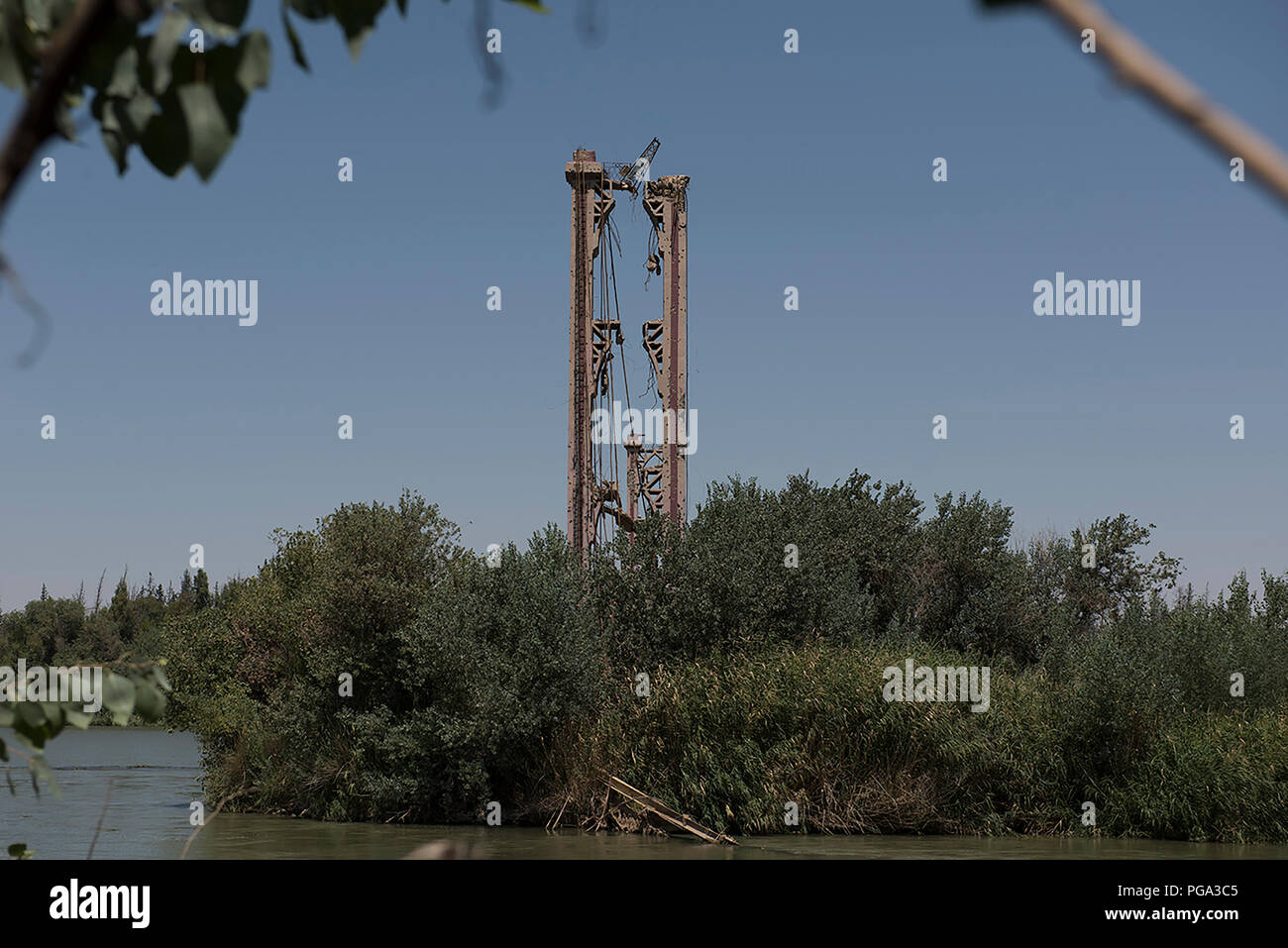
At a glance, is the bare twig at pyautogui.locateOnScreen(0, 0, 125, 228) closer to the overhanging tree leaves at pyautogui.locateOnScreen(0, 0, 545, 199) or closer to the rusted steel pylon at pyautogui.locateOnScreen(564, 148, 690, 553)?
the overhanging tree leaves at pyautogui.locateOnScreen(0, 0, 545, 199)

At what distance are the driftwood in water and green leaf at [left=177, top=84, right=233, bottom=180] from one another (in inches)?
1076

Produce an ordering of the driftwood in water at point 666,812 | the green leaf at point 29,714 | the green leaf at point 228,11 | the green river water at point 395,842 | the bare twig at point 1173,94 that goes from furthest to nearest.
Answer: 1. the driftwood in water at point 666,812
2. the green river water at point 395,842
3. the green leaf at point 29,714
4. the green leaf at point 228,11
5. the bare twig at point 1173,94

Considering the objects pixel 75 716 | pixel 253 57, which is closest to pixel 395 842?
pixel 75 716

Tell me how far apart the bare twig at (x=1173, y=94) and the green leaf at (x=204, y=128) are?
1062 millimetres

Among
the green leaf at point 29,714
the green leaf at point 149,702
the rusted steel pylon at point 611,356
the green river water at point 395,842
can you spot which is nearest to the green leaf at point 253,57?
the green leaf at point 149,702

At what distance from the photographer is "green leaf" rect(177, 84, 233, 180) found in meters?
1.51

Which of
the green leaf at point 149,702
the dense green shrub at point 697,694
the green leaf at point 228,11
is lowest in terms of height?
the dense green shrub at point 697,694

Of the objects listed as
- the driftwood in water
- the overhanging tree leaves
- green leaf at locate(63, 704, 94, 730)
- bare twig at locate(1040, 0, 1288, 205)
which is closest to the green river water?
the driftwood in water

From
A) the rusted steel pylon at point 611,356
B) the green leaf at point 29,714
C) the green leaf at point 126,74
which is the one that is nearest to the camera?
the green leaf at point 126,74

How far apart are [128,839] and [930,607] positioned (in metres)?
29.2

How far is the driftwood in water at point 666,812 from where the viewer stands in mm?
27734

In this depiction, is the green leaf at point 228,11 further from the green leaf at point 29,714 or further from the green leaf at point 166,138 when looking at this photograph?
the green leaf at point 29,714

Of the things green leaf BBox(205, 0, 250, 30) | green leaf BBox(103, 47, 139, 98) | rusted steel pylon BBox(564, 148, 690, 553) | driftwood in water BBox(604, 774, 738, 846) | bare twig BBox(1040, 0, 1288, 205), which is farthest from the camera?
rusted steel pylon BBox(564, 148, 690, 553)

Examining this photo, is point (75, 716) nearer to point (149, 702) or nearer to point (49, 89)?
point (149, 702)
